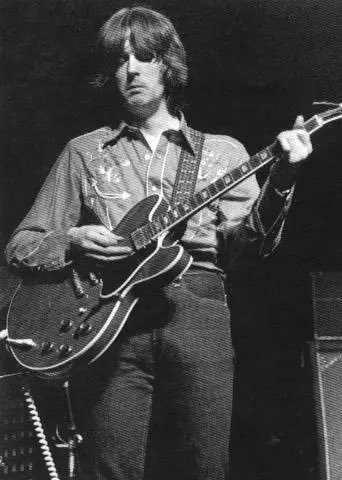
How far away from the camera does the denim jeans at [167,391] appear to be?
156cm

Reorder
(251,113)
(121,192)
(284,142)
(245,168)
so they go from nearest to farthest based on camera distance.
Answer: (284,142), (245,168), (121,192), (251,113)

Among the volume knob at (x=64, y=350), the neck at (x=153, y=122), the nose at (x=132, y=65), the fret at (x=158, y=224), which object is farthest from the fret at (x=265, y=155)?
the volume knob at (x=64, y=350)

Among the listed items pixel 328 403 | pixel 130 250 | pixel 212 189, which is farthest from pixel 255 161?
pixel 328 403

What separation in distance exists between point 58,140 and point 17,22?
515mm

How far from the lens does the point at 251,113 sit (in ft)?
8.57

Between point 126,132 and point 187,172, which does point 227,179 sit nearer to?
point 187,172

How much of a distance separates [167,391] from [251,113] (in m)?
1.40

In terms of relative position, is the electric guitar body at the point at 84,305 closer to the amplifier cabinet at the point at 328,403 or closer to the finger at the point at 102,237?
the finger at the point at 102,237

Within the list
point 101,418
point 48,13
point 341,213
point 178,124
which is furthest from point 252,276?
point 48,13

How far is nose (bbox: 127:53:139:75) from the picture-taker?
1925mm

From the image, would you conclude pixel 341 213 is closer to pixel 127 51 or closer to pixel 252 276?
pixel 252 276

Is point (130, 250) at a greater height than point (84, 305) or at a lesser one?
greater

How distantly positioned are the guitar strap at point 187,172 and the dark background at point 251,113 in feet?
2.38

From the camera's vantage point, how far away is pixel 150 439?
69.9 inches
